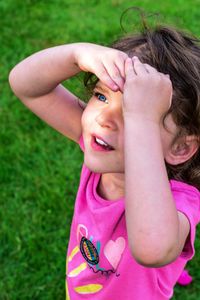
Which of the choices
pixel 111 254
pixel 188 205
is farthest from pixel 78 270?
pixel 188 205

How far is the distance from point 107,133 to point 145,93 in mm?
184

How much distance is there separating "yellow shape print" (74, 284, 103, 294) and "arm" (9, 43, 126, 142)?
0.50 metres

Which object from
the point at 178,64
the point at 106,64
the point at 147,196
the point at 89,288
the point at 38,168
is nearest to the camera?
the point at 147,196

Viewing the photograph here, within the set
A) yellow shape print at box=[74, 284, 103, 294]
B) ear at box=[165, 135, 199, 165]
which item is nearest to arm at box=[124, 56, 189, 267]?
ear at box=[165, 135, 199, 165]

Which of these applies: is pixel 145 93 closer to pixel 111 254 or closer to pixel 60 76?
pixel 60 76

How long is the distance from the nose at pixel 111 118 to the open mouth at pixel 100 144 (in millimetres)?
45

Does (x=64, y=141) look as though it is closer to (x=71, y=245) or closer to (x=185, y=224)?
(x=71, y=245)

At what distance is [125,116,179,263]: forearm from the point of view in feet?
3.88

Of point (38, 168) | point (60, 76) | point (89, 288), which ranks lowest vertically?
point (38, 168)

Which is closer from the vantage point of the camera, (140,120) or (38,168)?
(140,120)

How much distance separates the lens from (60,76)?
1.55 m

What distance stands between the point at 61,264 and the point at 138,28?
1263mm

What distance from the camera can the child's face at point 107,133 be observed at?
1339mm

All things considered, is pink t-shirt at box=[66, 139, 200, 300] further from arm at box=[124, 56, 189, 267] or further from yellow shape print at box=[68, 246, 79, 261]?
arm at box=[124, 56, 189, 267]
